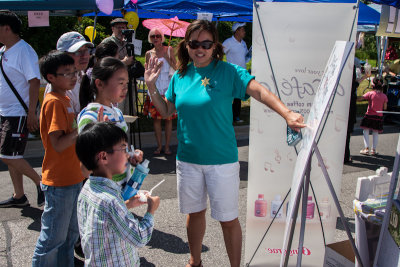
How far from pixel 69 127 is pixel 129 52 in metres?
2.77

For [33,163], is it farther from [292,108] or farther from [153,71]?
[292,108]

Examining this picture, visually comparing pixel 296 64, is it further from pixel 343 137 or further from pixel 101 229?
pixel 101 229

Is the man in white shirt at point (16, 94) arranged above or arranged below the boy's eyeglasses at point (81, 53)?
below

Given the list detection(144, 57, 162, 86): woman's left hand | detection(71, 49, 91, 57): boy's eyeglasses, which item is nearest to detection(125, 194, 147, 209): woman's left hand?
detection(144, 57, 162, 86): woman's left hand

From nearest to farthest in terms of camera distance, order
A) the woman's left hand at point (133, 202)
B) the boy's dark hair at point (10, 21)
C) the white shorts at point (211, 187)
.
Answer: the woman's left hand at point (133, 202), the white shorts at point (211, 187), the boy's dark hair at point (10, 21)

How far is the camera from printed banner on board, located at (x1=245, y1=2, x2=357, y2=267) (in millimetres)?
2693

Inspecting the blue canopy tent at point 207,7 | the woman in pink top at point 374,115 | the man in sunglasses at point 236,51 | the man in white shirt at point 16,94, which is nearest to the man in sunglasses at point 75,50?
the man in white shirt at point 16,94

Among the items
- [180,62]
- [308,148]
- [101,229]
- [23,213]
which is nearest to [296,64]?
[180,62]

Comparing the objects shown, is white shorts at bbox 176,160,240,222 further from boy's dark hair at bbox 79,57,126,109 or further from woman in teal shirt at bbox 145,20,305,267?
boy's dark hair at bbox 79,57,126,109

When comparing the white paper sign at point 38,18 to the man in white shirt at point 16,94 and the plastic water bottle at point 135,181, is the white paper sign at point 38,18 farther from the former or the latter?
the plastic water bottle at point 135,181

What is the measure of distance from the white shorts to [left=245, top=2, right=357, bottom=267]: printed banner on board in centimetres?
35

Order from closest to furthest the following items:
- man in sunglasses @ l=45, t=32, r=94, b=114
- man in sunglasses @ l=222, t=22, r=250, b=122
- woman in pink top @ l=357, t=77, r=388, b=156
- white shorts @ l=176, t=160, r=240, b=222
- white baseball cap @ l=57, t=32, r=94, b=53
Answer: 1. white shorts @ l=176, t=160, r=240, b=222
2. man in sunglasses @ l=45, t=32, r=94, b=114
3. white baseball cap @ l=57, t=32, r=94, b=53
4. woman in pink top @ l=357, t=77, r=388, b=156
5. man in sunglasses @ l=222, t=22, r=250, b=122

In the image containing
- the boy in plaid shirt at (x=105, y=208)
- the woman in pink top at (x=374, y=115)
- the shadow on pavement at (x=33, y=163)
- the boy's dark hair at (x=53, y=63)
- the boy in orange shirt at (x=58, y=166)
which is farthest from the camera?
the woman in pink top at (x=374, y=115)

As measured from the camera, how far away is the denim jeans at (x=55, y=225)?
92.8 inches
